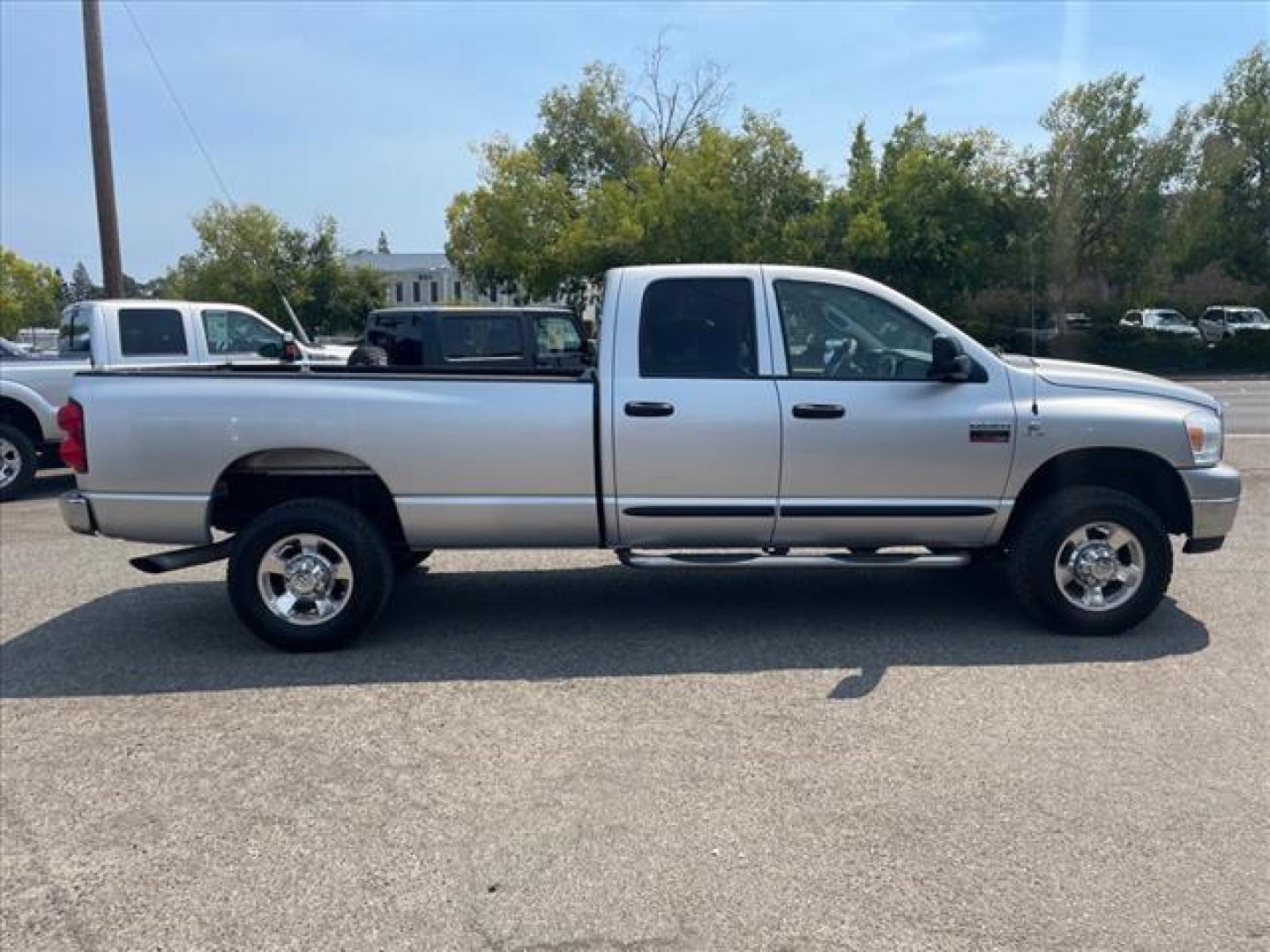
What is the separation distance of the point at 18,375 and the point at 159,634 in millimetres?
6757

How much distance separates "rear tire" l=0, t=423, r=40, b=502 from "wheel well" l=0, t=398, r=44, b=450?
0.12 meters

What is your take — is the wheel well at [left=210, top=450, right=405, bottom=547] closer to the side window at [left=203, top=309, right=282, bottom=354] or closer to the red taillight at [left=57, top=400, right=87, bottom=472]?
the red taillight at [left=57, top=400, right=87, bottom=472]

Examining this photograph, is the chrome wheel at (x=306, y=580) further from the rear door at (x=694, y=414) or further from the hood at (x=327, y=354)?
the hood at (x=327, y=354)

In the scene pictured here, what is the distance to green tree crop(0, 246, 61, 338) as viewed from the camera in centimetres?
6431

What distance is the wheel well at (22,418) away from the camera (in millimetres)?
11523

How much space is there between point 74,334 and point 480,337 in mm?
4858

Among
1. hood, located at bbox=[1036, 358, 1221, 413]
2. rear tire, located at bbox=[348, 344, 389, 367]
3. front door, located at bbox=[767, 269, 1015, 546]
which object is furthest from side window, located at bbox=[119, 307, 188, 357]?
hood, located at bbox=[1036, 358, 1221, 413]

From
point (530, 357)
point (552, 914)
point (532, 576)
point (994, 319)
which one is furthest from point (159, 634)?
point (994, 319)

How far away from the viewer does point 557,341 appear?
14523 millimetres

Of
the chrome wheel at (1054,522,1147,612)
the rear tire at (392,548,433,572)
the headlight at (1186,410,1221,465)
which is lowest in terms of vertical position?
the rear tire at (392,548,433,572)

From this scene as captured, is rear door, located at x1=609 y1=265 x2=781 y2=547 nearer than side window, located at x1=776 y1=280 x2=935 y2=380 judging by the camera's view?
Yes

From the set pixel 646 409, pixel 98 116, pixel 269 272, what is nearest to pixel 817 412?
pixel 646 409

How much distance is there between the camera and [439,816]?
3.89m

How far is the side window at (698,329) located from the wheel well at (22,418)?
8.69 metres
